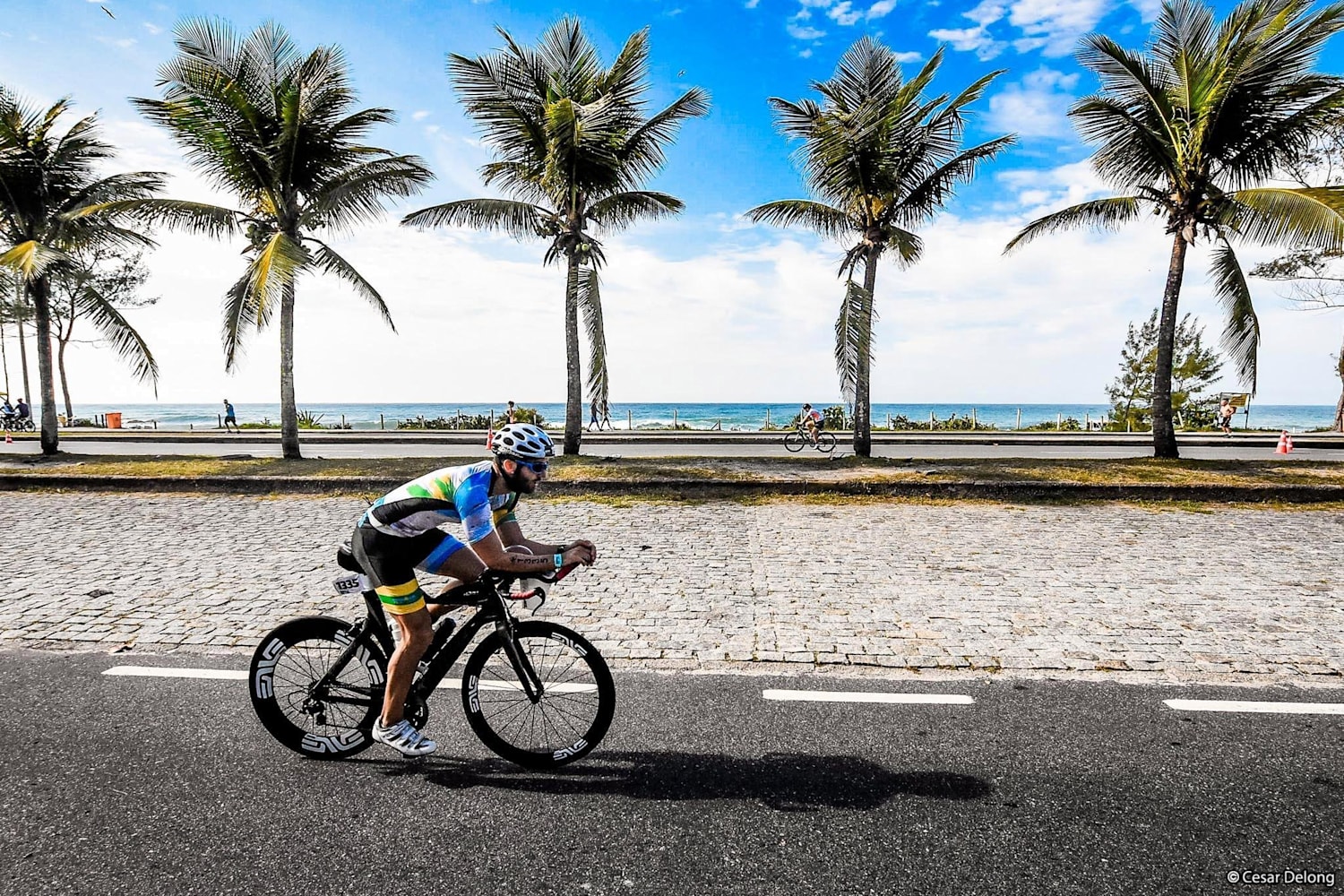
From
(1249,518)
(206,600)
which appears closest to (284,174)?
(206,600)

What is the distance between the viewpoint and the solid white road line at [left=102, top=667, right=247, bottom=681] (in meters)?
4.86

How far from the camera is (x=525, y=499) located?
1222cm

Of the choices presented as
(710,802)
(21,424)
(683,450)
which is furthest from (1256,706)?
(21,424)

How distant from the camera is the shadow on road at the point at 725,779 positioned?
341cm

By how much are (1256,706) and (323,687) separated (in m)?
5.54

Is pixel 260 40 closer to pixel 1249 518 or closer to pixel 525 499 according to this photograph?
pixel 525 499

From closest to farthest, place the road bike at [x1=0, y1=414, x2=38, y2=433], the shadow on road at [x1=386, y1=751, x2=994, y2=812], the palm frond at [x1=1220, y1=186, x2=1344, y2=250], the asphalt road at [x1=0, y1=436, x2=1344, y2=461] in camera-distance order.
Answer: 1. the shadow on road at [x1=386, y1=751, x2=994, y2=812]
2. the palm frond at [x1=1220, y1=186, x2=1344, y2=250]
3. the asphalt road at [x1=0, y1=436, x2=1344, y2=461]
4. the road bike at [x1=0, y1=414, x2=38, y2=433]

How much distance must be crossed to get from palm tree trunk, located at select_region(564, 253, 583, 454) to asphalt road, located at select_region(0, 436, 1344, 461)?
13.1 ft

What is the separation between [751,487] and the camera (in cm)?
1289

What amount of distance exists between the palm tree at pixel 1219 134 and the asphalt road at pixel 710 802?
1215 centimetres

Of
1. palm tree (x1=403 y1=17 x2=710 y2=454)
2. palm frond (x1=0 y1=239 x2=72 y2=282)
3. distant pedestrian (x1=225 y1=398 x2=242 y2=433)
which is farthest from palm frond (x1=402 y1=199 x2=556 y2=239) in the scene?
distant pedestrian (x1=225 y1=398 x2=242 y2=433)

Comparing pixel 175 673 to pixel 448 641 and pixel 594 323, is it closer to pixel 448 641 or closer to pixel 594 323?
pixel 448 641

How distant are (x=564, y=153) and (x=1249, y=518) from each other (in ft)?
44.9

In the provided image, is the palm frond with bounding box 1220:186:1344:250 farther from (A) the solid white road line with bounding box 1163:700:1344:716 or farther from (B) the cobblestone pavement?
(A) the solid white road line with bounding box 1163:700:1344:716
